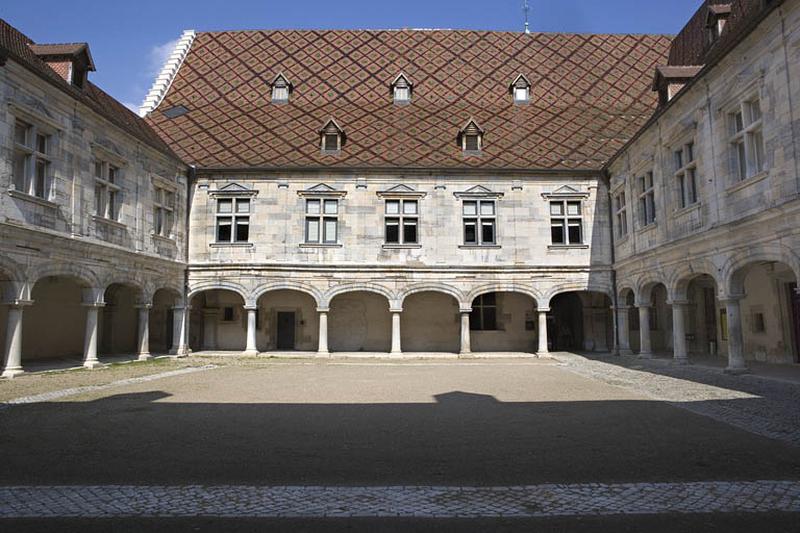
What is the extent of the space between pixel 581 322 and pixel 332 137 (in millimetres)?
10486

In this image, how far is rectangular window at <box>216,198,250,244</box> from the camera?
18075 millimetres

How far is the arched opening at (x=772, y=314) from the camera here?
12.9m

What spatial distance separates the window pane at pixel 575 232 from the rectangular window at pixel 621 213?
1.14 metres

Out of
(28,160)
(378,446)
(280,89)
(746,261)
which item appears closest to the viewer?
(378,446)

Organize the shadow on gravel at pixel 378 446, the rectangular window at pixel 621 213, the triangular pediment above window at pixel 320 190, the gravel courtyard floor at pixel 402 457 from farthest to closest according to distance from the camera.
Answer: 1. the triangular pediment above window at pixel 320 190
2. the rectangular window at pixel 621 213
3. the shadow on gravel at pixel 378 446
4. the gravel courtyard floor at pixel 402 457

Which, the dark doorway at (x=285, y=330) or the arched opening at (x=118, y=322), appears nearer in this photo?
the arched opening at (x=118, y=322)

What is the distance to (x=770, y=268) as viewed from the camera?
13.3 meters

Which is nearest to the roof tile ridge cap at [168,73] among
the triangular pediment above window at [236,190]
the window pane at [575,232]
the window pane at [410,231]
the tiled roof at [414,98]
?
the tiled roof at [414,98]

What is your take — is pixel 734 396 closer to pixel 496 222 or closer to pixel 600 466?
pixel 600 466

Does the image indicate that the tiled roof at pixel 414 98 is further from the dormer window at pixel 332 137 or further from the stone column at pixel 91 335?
the stone column at pixel 91 335

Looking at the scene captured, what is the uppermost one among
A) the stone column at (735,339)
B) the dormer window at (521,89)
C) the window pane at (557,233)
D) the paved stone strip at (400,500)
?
the dormer window at (521,89)

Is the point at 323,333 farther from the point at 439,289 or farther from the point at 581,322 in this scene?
the point at 581,322

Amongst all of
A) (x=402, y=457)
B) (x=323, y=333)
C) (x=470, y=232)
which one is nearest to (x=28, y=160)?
(x=323, y=333)

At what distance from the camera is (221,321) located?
19.9 metres
